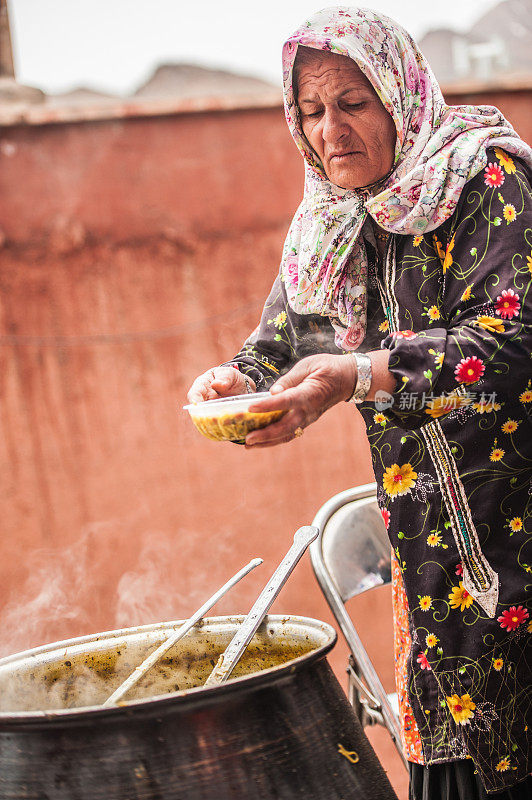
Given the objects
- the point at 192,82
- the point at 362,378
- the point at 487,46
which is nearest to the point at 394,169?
the point at 362,378

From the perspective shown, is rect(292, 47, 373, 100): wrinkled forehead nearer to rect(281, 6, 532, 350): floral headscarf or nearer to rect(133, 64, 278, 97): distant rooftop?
rect(281, 6, 532, 350): floral headscarf

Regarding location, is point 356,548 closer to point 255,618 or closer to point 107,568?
point 255,618

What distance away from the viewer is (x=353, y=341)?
5.66 ft

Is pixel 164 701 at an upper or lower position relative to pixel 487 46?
lower

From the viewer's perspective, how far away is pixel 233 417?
1.26 metres

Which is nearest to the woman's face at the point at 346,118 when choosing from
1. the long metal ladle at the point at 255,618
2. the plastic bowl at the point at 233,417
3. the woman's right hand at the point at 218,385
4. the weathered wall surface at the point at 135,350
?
the woman's right hand at the point at 218,385

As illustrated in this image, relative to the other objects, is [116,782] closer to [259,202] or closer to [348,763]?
[348,763]

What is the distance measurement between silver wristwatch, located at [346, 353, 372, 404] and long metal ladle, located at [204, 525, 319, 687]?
1.25ft

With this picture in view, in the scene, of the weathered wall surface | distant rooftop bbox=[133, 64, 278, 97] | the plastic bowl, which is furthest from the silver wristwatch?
distant rooftop bbox=[133, 64, 278, 97]

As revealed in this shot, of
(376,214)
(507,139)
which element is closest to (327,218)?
(376,214)

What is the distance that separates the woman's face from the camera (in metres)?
1.56

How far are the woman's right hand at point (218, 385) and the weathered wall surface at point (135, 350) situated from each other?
3356 millimetres

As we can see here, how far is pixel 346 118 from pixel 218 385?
640mm

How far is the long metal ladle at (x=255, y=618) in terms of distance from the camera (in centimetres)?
136
